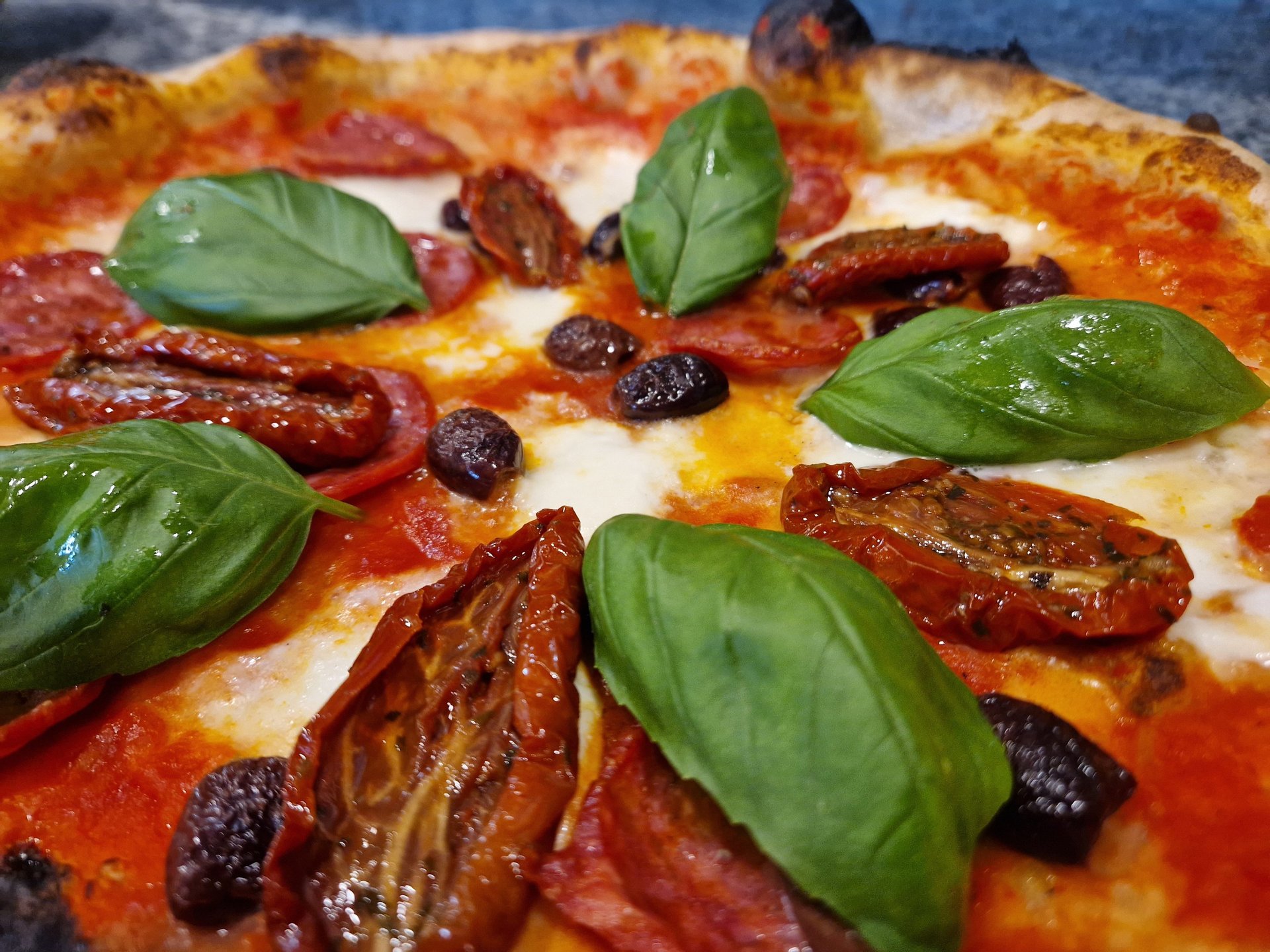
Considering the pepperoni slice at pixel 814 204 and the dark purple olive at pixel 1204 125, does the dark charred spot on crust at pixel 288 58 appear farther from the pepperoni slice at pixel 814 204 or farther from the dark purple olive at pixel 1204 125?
the dark purple olive at pixel 1204 125

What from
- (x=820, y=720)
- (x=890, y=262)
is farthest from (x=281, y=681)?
(x=890, y=262)

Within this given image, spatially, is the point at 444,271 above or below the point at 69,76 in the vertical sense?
below

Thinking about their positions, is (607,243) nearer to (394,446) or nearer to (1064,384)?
(394,446)

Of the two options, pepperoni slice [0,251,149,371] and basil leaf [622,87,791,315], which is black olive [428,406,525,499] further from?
pepperoni slice [0,251,149,371]

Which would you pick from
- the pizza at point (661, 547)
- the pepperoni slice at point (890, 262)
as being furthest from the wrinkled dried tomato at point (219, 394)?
the pepperoni slice at point (890, 262)

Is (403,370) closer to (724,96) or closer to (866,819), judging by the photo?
(724,96)

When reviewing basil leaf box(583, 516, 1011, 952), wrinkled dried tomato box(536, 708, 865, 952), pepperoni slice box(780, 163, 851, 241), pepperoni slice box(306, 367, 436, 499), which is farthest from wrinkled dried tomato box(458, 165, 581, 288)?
wrinkled dried tomato box(536, 708, 865, 952)
